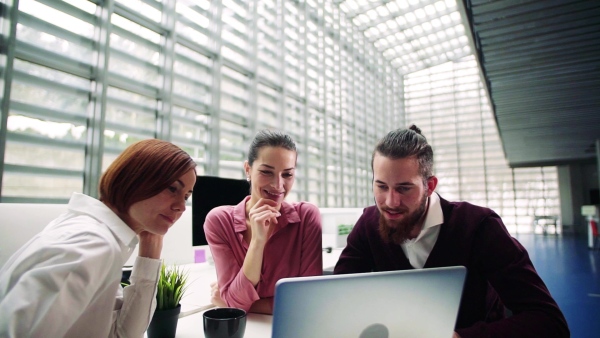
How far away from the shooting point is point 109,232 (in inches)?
32.5

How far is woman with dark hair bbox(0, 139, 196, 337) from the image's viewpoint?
2.11 ft

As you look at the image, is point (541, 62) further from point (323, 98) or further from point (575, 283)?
point (323, 98)

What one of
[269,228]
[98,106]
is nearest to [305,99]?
[98,106]

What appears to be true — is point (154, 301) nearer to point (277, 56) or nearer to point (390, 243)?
point (390, 243)

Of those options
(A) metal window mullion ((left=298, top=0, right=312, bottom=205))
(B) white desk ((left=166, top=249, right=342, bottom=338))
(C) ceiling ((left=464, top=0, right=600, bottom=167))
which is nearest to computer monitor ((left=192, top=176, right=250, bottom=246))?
(B) white desk ((left=166, top=249, right=342, bottom=338))

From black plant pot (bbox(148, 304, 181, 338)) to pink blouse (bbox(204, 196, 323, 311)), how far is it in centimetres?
40

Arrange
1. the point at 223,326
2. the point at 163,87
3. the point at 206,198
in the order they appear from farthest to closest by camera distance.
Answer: the point at 163,87
the point at 206,198
the point at 223,326

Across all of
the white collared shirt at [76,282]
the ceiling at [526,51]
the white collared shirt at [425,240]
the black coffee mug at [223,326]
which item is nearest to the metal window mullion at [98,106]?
the white collared shirt at [76,282]

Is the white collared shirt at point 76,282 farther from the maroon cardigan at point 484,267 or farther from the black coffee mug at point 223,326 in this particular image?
the maroon cardigan at point 484,267

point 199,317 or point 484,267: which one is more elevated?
point 484,267

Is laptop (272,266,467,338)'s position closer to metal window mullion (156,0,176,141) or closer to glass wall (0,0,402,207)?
glass wall (0,0,402,207)

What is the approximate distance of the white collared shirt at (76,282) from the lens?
2.07 ft

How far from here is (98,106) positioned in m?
3.35

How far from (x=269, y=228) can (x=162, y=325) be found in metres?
0.72
